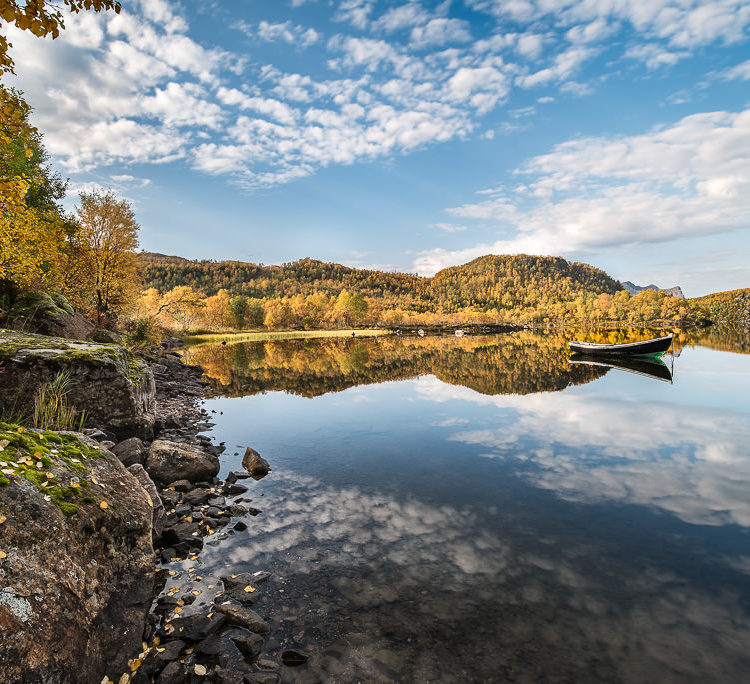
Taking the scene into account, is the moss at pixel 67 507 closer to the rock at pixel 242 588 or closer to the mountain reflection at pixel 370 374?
the rock at pixel 242 588

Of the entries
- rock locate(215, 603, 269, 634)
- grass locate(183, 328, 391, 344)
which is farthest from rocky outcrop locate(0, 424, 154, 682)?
grass locate(183, 328, 391, 344)

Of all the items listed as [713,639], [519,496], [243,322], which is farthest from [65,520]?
[243,322]

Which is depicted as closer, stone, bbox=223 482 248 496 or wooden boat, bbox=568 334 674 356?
stone, bbox=223 482 248 496

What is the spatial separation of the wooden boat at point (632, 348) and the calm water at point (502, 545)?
34862mm

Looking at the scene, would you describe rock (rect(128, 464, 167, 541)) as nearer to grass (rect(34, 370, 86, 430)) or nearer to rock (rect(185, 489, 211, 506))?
rock (rect(185, 489, 211, 506))

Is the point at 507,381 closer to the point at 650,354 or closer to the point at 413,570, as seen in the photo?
the point at 413,570

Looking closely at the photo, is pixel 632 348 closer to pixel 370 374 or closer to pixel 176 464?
pixel 370 374

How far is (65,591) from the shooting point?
184 inches

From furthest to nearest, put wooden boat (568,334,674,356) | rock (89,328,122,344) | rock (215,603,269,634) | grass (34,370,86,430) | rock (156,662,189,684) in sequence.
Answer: wooden boat (568,334,674,356), rock (89,328,122,344), grass (34,370,86,430), rock (215,603,269,634), rock (156,662,189,684)

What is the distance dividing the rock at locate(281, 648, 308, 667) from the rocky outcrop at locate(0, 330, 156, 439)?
1028 cm

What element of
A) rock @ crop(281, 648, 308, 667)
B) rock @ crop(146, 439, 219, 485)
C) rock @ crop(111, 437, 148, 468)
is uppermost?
rock @ crop(111, 437, 148, 468)

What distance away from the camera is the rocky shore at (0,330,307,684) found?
166 inches

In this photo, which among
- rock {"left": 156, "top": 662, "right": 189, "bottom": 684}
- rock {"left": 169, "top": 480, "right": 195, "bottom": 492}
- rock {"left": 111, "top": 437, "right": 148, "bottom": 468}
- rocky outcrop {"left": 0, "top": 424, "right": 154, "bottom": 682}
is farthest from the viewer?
rock {"left": 169, "top": 480, "right": 195, "bottom": 492}

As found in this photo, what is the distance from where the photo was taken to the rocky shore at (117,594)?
421 cm
